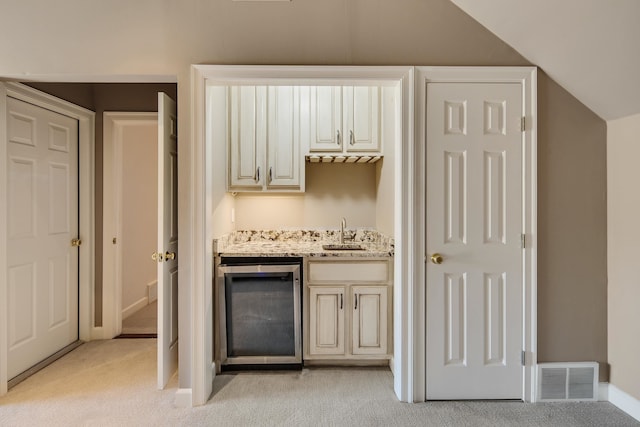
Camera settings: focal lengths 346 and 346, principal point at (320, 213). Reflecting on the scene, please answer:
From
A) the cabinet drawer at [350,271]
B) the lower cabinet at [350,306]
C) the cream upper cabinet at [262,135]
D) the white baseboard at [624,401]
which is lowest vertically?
the white baseboard at [624,401]

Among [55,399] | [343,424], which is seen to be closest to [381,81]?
[343,424]

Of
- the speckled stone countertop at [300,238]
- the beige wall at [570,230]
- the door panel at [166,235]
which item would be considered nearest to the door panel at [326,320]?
the speckled stone countertop at [300,238]

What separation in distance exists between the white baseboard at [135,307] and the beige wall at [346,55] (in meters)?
2.20

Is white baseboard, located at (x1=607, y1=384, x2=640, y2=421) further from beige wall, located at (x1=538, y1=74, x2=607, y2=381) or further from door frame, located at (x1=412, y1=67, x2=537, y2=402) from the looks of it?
door frame, located at (x1=412, y1=67, x2=537, y2=402)

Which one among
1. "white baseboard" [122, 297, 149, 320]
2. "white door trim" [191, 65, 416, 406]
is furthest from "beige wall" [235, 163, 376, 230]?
"white baseboard" [122, 297, 149, 320]

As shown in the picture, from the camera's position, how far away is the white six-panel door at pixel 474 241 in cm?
221

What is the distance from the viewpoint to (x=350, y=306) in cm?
269

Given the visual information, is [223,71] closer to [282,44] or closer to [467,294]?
[282,44]

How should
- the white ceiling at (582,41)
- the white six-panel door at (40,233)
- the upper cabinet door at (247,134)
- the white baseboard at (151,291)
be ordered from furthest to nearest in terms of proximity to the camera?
the white baseboard at (151,291) < the upper cabinet door at (247,134) < the white six-panel door at (40,233) < the white ceiling at (582,41)

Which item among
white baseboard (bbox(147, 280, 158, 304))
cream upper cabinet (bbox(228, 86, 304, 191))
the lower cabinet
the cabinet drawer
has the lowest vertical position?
white baseboard (bbox(147, 280, 158, 304))

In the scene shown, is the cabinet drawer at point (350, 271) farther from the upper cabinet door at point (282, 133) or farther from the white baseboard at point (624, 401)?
the white baseboard at point (624, 401)

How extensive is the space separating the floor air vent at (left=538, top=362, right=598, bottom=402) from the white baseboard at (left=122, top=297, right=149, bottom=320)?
4030mm

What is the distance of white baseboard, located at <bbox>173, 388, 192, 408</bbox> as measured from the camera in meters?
2.19

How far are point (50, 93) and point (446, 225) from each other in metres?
3.16
